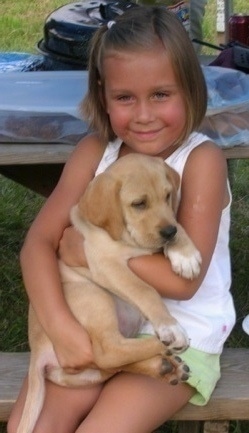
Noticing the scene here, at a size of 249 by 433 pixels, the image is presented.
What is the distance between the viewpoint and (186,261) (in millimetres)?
1948

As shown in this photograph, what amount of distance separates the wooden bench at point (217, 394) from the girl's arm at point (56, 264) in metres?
0.23

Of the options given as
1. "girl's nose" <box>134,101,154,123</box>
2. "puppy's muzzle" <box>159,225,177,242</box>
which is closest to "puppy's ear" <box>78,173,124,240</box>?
"puppy's muzzle" <box>159,225,177,242</box>

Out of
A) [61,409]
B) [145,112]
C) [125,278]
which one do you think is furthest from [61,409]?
[145,112]

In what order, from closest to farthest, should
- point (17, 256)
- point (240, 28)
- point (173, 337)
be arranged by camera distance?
point (173, 337) < point (240, 28) < point (17, 256)

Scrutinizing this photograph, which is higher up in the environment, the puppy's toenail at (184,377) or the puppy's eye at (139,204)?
the puppy's eye at (139,204)

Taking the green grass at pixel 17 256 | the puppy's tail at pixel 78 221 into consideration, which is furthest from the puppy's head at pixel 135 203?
the green grass at pixel 17 256

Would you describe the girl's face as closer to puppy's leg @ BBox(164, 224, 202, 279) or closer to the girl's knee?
puppy's leg @ BBox(164, 224, 202, 279)

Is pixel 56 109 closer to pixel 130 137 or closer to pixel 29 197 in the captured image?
pixel 130 137

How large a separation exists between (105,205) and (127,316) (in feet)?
0.96

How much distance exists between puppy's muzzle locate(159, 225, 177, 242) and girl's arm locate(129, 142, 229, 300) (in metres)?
0.13

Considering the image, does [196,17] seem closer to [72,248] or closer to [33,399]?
[72,248]

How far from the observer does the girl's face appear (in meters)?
2.09

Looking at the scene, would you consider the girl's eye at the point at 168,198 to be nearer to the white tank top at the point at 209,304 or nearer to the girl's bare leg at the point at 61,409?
the white tank top at the point at 209,304

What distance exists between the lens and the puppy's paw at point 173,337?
1845 mm
